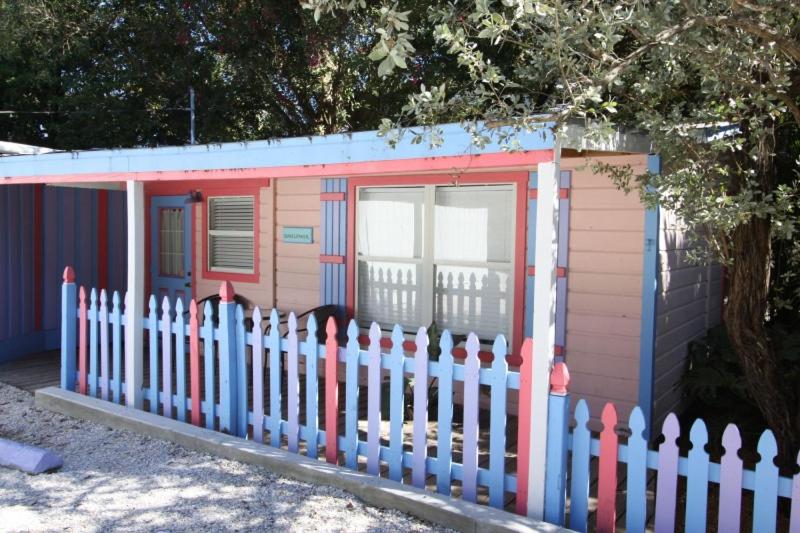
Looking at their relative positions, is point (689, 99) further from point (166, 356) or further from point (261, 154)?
point (166, 356)

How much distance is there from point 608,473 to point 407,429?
2.42 meters

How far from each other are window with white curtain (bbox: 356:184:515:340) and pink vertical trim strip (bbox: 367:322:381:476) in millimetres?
2221

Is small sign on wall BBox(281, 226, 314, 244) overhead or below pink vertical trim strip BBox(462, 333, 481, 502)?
overhead

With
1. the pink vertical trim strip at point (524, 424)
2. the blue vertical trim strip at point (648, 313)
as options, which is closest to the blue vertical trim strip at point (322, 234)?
the blue vertical trim strip at point (648, 313)

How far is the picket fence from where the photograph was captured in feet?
10.9

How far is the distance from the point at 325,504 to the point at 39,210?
625 cm

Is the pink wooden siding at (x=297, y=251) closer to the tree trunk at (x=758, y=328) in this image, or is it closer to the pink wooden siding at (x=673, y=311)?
the pink wooden siding at (x=673, y=311)

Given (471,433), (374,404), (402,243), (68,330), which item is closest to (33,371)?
(68,330)

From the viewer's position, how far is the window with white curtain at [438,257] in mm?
6332

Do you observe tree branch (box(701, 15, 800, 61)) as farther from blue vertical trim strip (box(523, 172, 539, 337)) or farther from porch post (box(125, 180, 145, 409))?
porch post (box(125, 180, 145, 409))

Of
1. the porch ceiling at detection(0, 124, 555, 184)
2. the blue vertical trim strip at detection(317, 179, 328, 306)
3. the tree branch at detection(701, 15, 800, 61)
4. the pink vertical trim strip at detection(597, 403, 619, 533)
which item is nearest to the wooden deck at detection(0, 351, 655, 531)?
the pink vertical trim strip at detection(597, 403, 619, 533)

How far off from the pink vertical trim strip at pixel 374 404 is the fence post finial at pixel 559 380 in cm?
113

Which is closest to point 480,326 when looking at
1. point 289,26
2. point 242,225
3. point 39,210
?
point 242,225

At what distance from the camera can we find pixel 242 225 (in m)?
8.29
